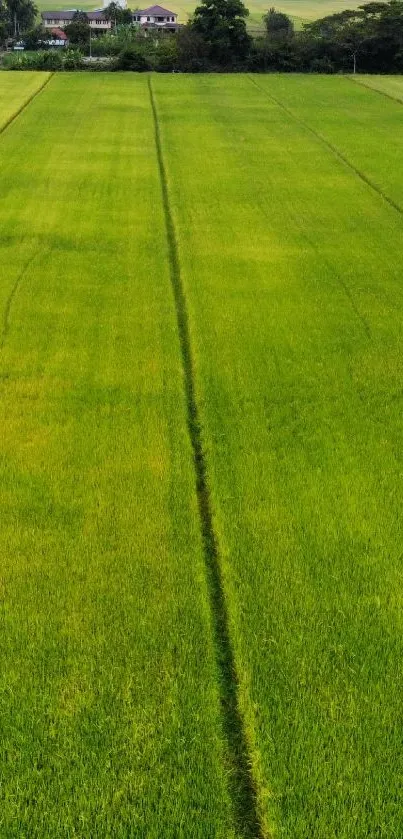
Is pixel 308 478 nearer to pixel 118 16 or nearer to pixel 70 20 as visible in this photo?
pixel 118 16

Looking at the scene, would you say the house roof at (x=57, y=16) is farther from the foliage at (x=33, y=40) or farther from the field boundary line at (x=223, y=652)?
the field boundary line at (x=223, y=652)

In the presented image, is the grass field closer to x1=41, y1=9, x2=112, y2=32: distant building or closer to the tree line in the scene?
the tree line

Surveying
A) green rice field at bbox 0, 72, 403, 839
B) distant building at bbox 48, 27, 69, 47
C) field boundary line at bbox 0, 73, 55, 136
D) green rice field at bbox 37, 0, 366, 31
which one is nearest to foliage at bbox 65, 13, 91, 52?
distant building at bbox 48, 27, 69, 47

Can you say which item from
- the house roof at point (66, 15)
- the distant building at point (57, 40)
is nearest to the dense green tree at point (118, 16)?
the house roof at point (66, 15)

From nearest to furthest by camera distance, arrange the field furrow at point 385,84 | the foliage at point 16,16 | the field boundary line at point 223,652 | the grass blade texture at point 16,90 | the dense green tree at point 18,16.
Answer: the field boundary line at point 223,652 → the grass blade texture at point 16,90 → the field furrow at point 385,84 → the foliage at point 16,16 → the dense green tree at point 18,16

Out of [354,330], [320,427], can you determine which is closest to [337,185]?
[354,330]
